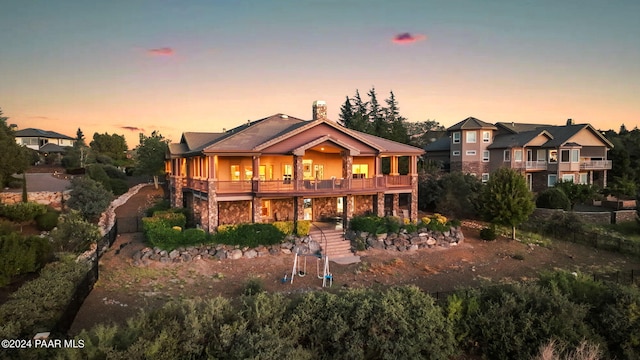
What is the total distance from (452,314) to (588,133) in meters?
45.7

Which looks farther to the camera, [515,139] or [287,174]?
[515,139]

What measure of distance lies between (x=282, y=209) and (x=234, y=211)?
134 inches

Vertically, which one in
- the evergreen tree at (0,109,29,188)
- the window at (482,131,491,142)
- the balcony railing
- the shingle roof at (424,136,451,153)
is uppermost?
the window at (482,131,491,142)

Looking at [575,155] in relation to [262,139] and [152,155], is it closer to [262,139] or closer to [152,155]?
[262,139]

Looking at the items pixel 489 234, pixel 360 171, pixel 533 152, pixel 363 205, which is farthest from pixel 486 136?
pixel 363 205

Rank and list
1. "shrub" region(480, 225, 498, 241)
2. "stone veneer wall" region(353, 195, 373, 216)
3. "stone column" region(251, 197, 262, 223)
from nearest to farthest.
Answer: "stone column" region(251, 197, 262, 223), "shrub" region(480, 225, 498, 241), "stone veneer wall" region(353, 195, 373, 216)

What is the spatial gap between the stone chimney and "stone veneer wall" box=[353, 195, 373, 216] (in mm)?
6987

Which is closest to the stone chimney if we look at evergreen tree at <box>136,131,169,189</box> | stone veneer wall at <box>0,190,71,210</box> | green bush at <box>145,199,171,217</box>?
green bush at <box>145,199,171,217</box>

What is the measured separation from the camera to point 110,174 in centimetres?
4919

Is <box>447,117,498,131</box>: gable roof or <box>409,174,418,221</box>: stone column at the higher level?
<box>447,117,498,131</box>: gable roof

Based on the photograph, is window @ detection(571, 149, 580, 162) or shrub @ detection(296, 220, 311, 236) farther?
window @ detection(571, 149, 580, 162)

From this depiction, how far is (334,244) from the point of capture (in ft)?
74.9

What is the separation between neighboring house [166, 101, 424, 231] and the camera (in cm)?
2353

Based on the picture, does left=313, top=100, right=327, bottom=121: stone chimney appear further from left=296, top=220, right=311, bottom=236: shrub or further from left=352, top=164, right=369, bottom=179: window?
left=296, top=220, right=311, bottom=236: shrub
